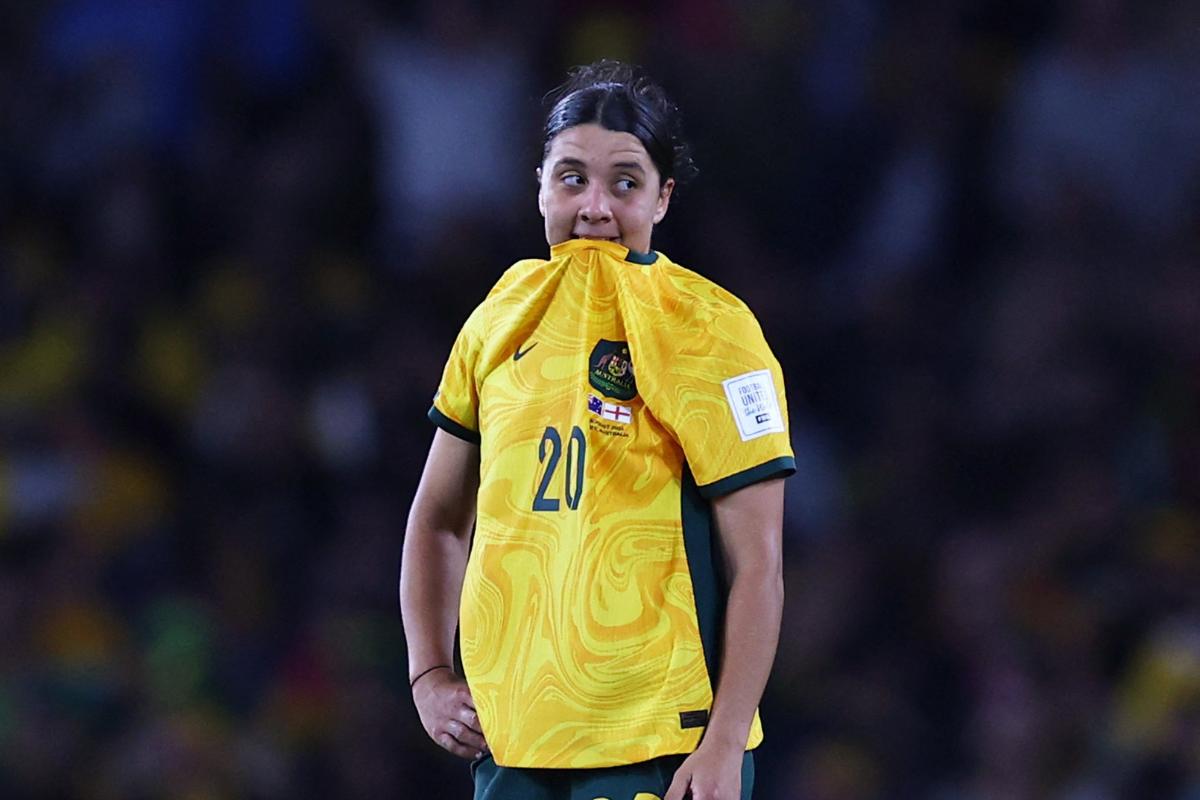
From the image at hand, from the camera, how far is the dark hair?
2357 millimetres

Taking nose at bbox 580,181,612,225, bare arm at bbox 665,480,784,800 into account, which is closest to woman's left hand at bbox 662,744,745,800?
bare arm at bbox 665,480,784,800

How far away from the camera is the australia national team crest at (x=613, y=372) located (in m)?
2.29

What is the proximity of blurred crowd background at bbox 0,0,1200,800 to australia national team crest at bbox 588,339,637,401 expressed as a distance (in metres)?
2.48

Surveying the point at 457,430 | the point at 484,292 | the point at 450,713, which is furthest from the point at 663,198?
the point at 484,292

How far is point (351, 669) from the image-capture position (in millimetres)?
4879

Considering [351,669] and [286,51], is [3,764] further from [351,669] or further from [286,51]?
[286,51]

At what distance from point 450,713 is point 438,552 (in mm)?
259

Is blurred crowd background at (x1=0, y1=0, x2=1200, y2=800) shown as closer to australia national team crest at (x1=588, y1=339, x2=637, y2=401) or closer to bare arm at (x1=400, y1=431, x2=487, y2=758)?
bare arm at (x1=400, y1=431, x2=487, y2=758)

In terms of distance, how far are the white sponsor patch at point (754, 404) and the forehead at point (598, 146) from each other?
307 millimetres

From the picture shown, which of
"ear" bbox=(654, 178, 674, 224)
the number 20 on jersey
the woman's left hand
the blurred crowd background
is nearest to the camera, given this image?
the woman's left hand

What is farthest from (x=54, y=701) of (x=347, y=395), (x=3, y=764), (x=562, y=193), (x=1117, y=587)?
(x=562, y=193)

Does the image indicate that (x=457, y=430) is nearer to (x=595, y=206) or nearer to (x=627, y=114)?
(x=595, y=206)

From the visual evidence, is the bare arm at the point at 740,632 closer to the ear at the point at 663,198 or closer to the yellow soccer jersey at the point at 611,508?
the yellow soccer jersey at the point at 611,508

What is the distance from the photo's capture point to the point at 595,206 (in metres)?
2.33
